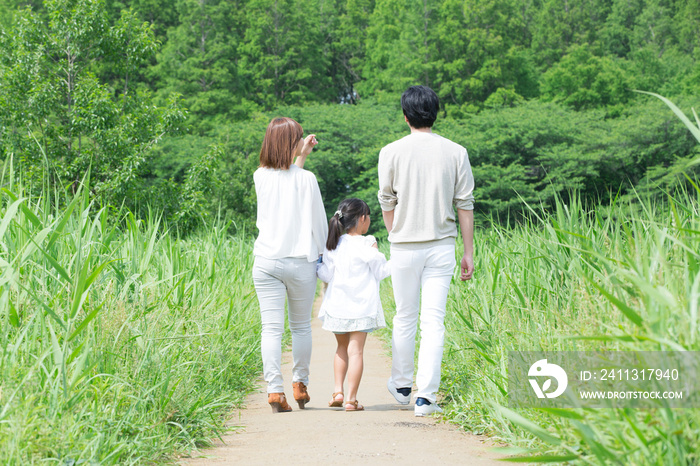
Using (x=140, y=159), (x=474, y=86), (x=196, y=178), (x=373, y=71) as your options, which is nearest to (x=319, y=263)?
(x=140, y=159)

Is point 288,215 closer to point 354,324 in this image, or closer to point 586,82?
point 354,324

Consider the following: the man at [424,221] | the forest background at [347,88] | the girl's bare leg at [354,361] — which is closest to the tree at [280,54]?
the forest background at [347,88]

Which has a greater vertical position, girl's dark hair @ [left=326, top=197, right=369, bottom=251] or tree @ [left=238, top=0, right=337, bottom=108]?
tree @ [left=238, top=0, right=337, bottom=108]

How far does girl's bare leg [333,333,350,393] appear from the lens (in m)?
Result: 4.27

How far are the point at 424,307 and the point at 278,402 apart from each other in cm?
101

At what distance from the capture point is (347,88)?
4656cm

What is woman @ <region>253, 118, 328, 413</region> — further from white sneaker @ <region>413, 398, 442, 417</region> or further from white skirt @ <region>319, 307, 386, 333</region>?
white sneaker @ <region>413, 398, 442, 417</region>

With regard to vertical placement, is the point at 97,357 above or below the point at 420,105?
below

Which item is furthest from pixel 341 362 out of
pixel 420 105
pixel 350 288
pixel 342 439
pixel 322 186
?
pixel 322 186

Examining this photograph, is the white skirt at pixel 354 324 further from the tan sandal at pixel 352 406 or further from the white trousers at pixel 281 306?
the tan sandal at pixel 352 406

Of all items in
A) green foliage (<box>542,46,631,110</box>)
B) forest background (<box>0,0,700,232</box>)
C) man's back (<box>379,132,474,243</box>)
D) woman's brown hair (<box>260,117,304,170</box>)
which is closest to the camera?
man's back (<box>379,132,474,243</box>)

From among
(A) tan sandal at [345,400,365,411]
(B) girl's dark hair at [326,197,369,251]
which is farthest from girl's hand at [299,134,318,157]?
(A) tan sandal at [345,400,365,411]

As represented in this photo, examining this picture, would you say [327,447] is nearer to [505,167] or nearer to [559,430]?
[559,430]
